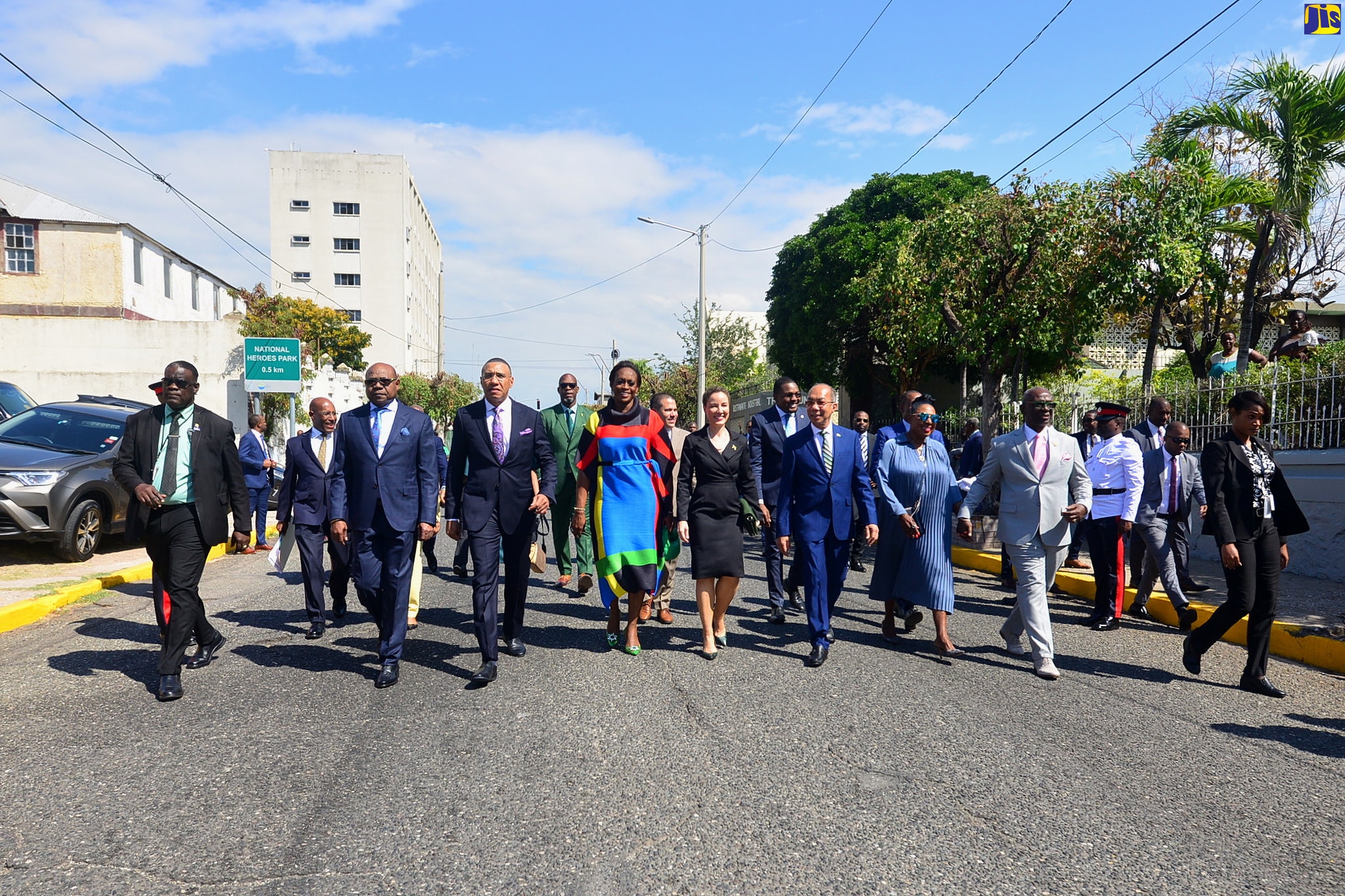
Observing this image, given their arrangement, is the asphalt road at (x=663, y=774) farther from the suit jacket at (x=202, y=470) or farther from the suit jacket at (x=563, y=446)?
the suit jacket at (x=563, y=446)

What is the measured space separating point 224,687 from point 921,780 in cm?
412

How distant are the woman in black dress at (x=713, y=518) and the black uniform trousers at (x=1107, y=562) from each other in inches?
122

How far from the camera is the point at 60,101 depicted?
1591cm

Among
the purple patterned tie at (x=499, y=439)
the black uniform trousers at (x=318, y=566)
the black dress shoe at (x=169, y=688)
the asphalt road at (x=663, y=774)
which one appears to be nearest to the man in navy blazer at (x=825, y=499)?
the asphalt road at (x=663, y=774)

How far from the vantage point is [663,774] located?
13.8 ft

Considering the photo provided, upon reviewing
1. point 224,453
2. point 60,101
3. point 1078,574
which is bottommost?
point 1078,574

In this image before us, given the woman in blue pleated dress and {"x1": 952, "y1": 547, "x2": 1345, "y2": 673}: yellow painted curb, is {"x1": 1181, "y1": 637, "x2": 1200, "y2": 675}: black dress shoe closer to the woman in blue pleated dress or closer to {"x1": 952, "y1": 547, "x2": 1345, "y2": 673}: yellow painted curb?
{"x1": 952, "y1": 547, "x2": 1345, "y2": 673}: yellow painted curb

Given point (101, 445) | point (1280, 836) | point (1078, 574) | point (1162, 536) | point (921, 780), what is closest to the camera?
point (1280, 836)

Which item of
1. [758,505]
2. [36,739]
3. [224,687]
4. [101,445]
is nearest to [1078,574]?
[758,505]

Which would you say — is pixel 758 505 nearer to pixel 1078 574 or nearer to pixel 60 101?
A: pixel 1078 574

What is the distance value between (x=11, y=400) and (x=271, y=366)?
7.00m

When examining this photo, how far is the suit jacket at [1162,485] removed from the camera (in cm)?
812

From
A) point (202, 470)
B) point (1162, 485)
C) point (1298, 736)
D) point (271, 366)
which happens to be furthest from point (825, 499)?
point (271, 366)

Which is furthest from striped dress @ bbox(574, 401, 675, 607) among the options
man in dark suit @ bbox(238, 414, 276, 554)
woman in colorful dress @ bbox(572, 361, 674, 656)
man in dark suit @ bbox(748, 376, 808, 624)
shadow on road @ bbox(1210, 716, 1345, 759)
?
man in dark suit @ bbox(238, 414, 276, 554)
